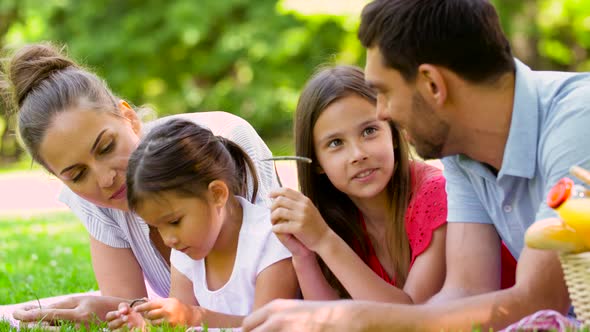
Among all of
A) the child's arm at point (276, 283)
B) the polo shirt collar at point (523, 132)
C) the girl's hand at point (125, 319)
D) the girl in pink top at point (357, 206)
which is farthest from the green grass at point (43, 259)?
the polo shirt collar at point (523, 132)

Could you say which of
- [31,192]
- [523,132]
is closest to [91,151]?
[523,132]

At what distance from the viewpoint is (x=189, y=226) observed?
12.1 feet

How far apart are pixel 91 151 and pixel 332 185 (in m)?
1.15

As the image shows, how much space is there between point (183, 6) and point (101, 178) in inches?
651

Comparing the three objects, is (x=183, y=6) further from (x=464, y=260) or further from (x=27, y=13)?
(x=464, y=260)

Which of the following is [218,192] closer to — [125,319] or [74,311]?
[125,319]

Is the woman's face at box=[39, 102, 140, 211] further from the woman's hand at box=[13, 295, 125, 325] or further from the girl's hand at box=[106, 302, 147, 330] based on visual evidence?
the girl's hand at box=[106, 302, 147, 330]

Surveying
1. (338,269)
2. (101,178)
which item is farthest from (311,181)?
(101,178)

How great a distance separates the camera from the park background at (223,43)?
17922mm

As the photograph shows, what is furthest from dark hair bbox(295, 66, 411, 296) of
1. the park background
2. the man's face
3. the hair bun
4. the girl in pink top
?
the park background

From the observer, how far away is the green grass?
5.65 meters

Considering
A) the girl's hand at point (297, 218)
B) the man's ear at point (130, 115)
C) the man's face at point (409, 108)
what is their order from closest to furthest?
the man's face at point (409, 108) < the girl's hand at point (297, 218) < the man's ear at point (130, 115)

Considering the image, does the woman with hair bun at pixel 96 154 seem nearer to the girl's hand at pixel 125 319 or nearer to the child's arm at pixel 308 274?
the girl's hand at pixel 125 319

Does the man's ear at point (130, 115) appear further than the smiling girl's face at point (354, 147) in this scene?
Yes
